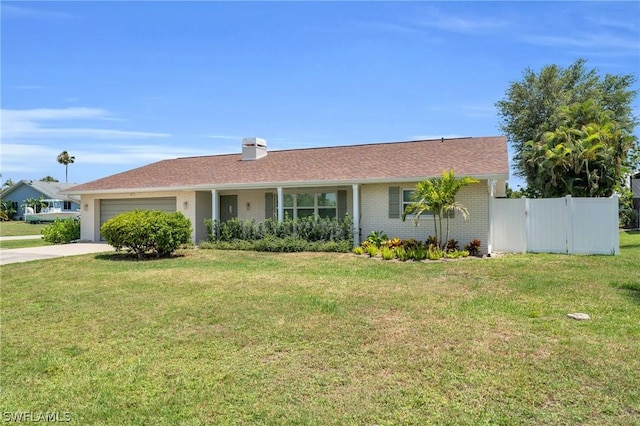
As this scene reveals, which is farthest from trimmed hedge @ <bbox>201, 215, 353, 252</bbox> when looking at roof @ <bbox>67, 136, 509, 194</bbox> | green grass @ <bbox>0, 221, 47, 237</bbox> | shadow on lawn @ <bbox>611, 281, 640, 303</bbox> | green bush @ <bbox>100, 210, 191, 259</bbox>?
green grass @ <bbox>0, 221, 47, 237</bbox>

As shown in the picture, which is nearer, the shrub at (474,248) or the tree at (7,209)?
the shrub at (474,248)

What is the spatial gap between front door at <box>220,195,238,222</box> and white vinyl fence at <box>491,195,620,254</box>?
426 inches

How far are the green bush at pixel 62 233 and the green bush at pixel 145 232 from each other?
353 inches

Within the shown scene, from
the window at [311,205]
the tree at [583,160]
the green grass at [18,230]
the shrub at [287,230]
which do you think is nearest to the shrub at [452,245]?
the shrub at [287,230]

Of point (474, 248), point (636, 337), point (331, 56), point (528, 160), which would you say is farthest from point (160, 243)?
point (528, 160)

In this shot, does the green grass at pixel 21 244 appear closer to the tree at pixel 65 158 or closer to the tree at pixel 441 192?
the tree at pixel 441 192

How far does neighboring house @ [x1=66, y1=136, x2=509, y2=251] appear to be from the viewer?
15.8 m

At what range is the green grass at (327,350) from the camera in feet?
12.6

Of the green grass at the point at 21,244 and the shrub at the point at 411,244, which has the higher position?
the shrub at the point at 411,244

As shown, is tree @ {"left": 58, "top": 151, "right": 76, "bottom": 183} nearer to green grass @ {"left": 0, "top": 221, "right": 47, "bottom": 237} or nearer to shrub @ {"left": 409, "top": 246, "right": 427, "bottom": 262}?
green grass @ {"left": 0, "top": 221, "right": 47, "bottom": 237}

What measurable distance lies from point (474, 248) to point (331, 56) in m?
7.68

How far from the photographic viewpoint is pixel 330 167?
18.7m

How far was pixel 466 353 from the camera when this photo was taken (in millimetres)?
5074

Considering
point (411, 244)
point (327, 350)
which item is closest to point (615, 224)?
point (411, 244)
